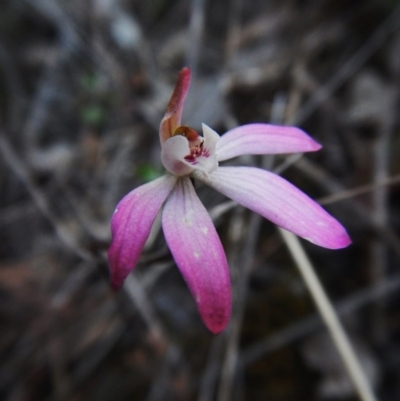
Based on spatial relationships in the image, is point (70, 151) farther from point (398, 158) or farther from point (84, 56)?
point (398, 158)

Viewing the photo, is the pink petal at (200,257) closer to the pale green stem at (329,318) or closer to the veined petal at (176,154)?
the veined petal at (176,154)

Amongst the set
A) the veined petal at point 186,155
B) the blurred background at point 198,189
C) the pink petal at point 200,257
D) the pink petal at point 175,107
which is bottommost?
the pink petal at point 200,257

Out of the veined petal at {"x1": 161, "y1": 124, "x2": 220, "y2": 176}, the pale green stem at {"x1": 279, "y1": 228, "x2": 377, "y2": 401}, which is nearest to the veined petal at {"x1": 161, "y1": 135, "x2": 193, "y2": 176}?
the veined petal at {"x1": 161, "y1": 124, "x2": 220, "y2": 176}

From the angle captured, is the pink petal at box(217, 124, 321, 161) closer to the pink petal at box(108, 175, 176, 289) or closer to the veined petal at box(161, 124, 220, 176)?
the veined petal at box(161, 124, 220, 176)

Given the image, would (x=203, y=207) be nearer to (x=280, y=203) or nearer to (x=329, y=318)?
(x=280, y=203)

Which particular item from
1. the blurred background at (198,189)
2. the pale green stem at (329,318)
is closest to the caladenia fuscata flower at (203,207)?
the blurred background at (198,189)
